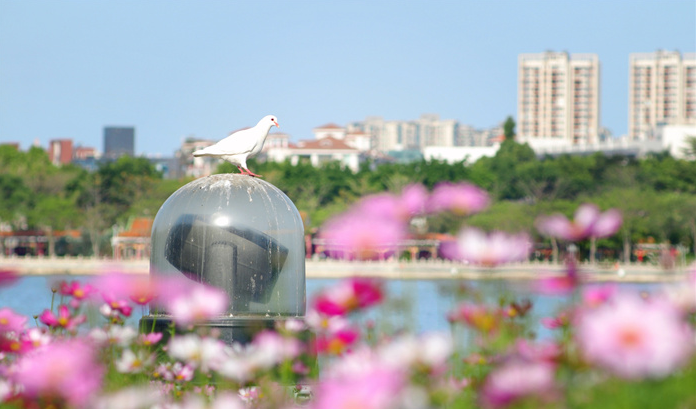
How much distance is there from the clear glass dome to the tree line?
42335mm

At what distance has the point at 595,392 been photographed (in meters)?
2.87

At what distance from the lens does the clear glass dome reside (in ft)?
25.7

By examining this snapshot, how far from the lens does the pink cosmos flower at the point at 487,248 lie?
10.2 feet

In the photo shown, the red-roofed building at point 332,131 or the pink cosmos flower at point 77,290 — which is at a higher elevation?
the red-roofed building at point 332,131

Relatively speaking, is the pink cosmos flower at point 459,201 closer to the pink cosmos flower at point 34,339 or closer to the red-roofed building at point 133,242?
the pink cosmos flower at point 34,339

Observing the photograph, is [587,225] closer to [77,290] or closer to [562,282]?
[562,282]

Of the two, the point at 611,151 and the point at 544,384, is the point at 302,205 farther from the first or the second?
the point at 544,384

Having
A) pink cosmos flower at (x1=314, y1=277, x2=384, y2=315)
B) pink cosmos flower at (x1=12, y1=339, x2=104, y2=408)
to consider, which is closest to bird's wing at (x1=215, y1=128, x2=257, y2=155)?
pink cosmos flower at (x1=314, y1=277, x2=384, y2=315)

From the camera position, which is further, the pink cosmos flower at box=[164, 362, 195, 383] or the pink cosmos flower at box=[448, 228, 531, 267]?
the pink cosmos flower at box=[164, 362, 195, 383]

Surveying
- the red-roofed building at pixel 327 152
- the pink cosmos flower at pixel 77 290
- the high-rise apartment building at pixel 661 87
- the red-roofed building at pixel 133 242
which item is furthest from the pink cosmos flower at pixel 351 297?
the high-rise apartment building at pixel 661 87

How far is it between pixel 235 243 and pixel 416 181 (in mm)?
61433

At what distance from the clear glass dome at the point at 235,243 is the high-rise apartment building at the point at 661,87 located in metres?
131

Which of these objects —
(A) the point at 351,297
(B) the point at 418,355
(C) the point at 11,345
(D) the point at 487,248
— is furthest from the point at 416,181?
(B) the point at 418,355

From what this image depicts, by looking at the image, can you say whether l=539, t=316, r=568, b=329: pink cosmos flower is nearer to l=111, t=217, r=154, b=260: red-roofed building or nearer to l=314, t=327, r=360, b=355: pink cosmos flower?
l=314, t=327, r=360, b=355: pink cosmos flower
